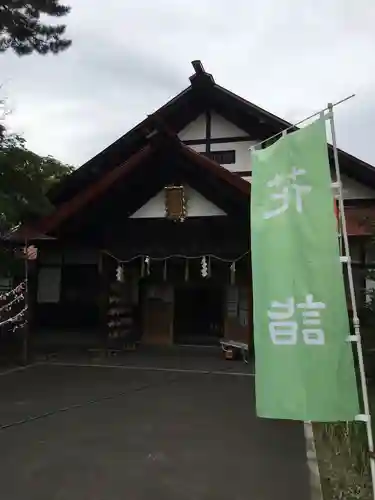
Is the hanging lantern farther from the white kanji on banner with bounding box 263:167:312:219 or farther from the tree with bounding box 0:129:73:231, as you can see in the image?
the white kanji on banner with bounding box 263:167:312:219

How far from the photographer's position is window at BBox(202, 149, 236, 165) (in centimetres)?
1487

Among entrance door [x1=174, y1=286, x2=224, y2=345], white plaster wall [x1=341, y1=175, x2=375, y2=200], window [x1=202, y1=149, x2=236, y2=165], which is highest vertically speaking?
window [x1=202, y1=149, x2=236, y2=165]

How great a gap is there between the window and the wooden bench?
4.98m

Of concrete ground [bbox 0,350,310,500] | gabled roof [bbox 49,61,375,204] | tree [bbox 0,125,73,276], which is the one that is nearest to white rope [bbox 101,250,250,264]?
tree [bbox 0,125,73,276]

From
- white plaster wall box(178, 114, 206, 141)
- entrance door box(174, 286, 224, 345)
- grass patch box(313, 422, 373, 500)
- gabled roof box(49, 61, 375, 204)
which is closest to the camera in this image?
grass patch box(313, 422, 373, 500)

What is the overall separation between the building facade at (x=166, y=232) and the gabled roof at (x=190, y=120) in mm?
29

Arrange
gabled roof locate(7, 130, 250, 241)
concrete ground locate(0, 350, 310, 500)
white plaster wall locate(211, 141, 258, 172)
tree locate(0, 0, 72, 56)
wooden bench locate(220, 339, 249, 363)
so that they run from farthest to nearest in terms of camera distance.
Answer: white plaster wall locate(211, 141, 258, 172)
wooden bench locate(220, 339, 249, 363)
gabled roof locate(7, 130, 250, 241)
tree locate(0, 0, 72, 56)
concrete ground locate(0, 350, 310, 500)

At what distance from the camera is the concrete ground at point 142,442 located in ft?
15.1

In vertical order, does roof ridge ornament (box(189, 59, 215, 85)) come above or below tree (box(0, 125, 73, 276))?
above

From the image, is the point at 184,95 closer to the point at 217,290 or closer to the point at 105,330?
the point at 217,290

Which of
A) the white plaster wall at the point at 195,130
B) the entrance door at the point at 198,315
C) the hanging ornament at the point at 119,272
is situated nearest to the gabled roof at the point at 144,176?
the hanging ornament at the point at 119,272

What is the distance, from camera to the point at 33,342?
1448 cm

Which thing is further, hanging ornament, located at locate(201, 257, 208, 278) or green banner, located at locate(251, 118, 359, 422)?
hanging ornament, located at locate(201, 257, 208, 278)

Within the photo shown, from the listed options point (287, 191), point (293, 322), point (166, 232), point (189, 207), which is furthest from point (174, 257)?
point (293, 322)
